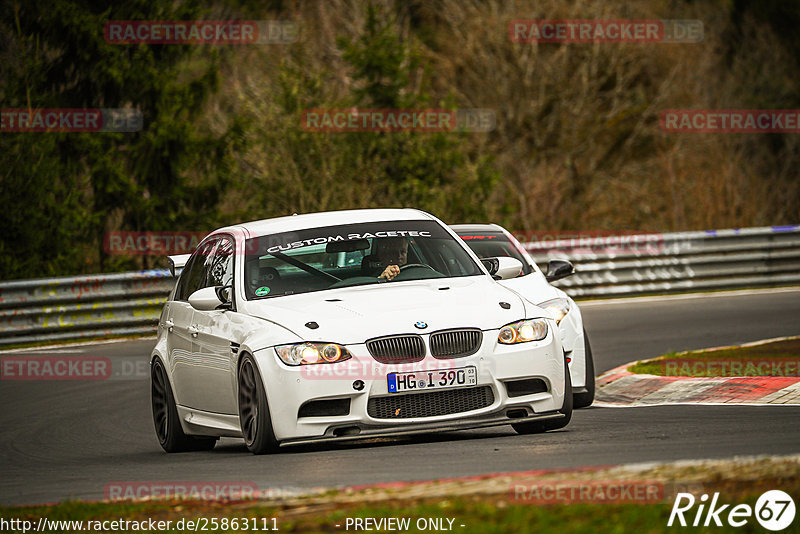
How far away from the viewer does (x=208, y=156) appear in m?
29.2

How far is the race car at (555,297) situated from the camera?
37.0ft

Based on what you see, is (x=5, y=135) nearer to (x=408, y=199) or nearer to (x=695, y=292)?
(x=408, y=199)

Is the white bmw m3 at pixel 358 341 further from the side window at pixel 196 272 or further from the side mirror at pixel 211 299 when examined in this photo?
the side window at pixel 196 272

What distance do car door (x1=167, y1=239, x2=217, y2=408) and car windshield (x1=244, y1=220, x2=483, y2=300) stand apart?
30.1 inches

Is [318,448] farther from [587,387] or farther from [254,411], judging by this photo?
[587,387]

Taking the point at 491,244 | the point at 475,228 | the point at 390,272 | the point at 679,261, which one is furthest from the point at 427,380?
the point at 679,261

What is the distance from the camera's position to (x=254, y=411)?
894 centimetres

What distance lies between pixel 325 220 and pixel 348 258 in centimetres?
46

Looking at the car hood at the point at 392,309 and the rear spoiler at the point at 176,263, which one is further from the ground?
the car hood at the point at 392,309

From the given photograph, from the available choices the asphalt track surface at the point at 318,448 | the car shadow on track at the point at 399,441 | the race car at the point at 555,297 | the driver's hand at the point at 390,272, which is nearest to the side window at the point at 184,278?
the asphalt track surface at the point at 318,448

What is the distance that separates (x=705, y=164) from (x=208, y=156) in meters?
14.7

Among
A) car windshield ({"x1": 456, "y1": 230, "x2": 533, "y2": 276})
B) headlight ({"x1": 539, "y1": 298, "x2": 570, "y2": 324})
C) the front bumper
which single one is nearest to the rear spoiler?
car windshield ({"x1": 456, "y1": 230, "x2": 533, "y2": 276})

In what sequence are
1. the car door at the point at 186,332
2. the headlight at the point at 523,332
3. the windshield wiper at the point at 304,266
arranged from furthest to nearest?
the car door at the point at 186,332, the windshield wiper at the point at 304,266, the headlight at the point at 523,332

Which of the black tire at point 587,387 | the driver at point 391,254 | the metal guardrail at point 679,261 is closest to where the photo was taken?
the driver at point 391,254
